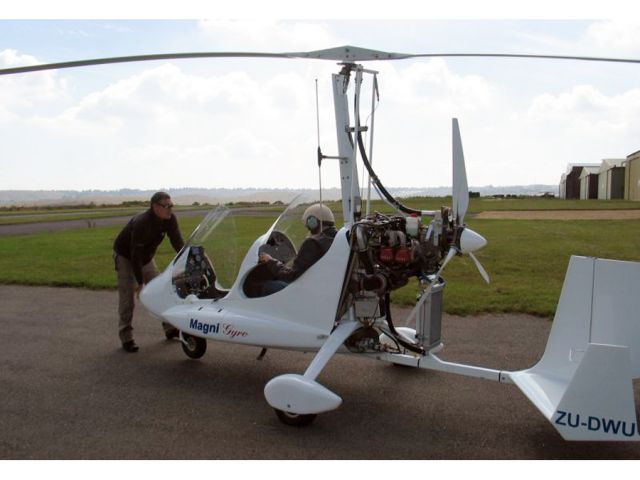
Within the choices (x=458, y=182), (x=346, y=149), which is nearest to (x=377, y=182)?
(x=346, y=149)

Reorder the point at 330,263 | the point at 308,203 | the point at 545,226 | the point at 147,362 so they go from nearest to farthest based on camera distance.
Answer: the point at 330,263 < the point at 308,203 < the point at 147,362 < the point at 545,226

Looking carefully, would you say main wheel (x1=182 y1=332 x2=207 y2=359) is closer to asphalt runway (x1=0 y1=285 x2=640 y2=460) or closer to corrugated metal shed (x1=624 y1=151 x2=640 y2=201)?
asphalt runway (x1=0 y1=285 x2=640 y2=460)

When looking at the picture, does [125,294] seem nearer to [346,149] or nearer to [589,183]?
[346,149]

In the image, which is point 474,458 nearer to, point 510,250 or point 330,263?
point 330,263

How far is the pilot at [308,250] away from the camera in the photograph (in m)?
4.96

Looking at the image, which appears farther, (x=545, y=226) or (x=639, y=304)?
(x=545, y=226)

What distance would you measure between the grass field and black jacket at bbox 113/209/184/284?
810 mm

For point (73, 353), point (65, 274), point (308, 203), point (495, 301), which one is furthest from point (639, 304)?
point (65, 274)

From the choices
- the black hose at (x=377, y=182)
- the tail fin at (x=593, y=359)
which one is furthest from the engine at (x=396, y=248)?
the tail fin at (x=593, y=359)

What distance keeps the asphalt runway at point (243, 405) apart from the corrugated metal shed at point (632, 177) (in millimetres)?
45533

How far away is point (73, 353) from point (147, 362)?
3.13ft

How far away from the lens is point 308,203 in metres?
5.55

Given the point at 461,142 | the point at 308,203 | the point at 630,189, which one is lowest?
the point at 630,189

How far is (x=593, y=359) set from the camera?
3.56 m
